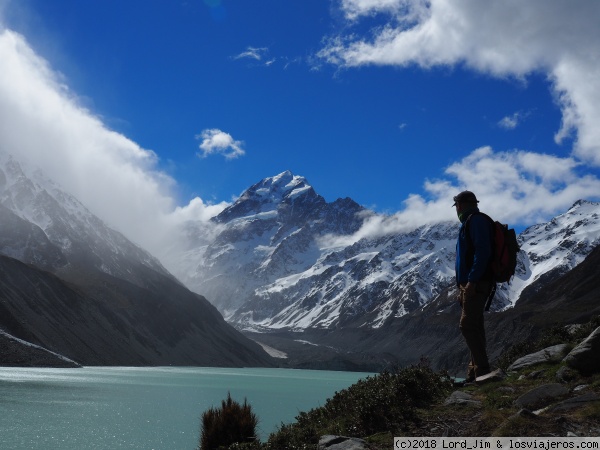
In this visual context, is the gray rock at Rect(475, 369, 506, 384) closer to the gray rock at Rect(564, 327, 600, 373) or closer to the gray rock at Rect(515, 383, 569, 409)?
the gray rock at Rect(564, 327, 600, 373)

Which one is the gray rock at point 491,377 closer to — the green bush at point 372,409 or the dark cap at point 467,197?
the green bush at point 372,409

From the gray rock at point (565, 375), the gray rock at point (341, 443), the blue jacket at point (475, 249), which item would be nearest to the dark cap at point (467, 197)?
the blue jacket at point (475, 249)

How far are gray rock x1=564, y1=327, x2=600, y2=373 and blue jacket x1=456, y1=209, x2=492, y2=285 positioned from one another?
2.41 m

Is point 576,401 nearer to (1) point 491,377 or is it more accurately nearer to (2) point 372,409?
(1) point 491,377

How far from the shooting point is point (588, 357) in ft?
39.9

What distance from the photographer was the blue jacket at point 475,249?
12.6m

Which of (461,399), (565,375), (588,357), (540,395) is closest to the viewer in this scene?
(540,395)

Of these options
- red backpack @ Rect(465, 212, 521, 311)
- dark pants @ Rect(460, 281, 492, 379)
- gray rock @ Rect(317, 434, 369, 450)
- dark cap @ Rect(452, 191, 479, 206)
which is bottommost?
gray rock @ Rect(317, 434, 369, 450)

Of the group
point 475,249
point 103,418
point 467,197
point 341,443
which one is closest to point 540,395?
point 475,249

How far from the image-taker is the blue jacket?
12.6 m

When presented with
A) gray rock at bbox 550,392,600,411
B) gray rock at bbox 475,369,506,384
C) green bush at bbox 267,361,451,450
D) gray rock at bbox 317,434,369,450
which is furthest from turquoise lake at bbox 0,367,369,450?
gray rock at bbox 550,392,600,411

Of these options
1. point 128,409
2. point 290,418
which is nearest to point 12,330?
point 128,409

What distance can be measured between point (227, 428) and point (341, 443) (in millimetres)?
4497

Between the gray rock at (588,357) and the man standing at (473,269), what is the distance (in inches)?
75.0
